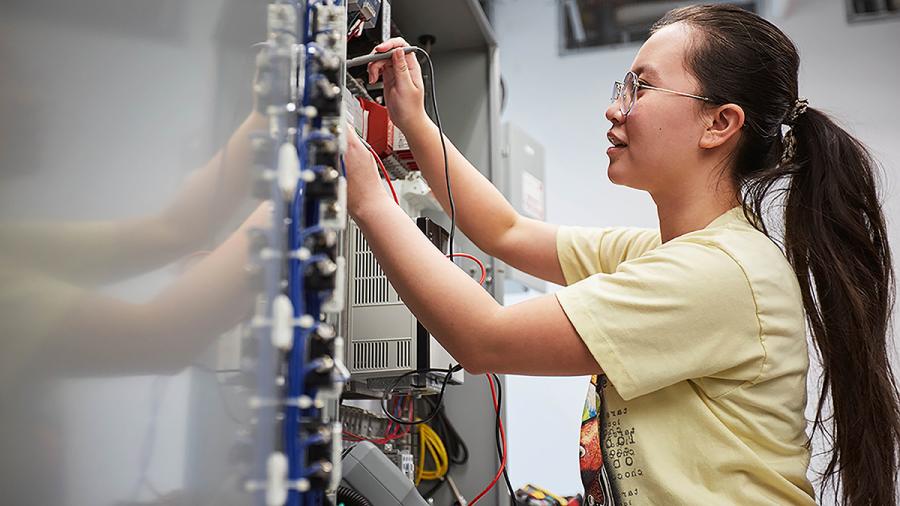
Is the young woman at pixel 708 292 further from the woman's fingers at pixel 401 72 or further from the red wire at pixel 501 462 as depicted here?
the red wire at pixel 501 462

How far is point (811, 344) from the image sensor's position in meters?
1.09

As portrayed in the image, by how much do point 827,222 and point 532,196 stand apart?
3.95 ft

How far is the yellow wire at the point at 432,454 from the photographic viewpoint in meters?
1.55

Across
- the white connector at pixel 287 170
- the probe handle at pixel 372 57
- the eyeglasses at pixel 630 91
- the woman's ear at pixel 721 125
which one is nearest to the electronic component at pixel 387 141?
the probe handle at pixel 372 57

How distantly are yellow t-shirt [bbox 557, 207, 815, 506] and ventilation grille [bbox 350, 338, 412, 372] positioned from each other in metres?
0.33

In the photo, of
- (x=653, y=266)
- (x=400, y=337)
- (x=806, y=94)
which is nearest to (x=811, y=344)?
(x=653, y=266)

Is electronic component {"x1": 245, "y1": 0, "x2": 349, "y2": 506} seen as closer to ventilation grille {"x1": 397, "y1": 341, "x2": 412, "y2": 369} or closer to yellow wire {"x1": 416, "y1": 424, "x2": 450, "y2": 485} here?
ventilation grille {"x1": 397, "y1": 341, "x2": 412, "y2": 369}

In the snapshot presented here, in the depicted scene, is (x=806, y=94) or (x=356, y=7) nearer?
(x=356, y=7)

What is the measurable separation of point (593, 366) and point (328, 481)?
412 millimetres

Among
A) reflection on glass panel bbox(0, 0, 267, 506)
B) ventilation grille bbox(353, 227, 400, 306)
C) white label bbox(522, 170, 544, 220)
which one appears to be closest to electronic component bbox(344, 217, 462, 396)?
ventilation grille bbox(353, 227, 400, 306)

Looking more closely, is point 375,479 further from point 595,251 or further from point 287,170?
point 287,170

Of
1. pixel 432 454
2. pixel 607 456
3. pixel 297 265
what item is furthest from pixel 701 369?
pixel 432 454

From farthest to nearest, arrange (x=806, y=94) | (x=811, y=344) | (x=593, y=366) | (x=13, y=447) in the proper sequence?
(x=806, y=94) < (x=811, y=344) < (x=593, y=366) < (x=13, y=447)

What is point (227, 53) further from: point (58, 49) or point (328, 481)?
point (328, 481)
